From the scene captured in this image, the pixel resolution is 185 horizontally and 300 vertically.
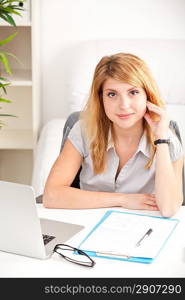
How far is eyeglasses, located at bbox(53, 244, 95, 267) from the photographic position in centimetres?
128

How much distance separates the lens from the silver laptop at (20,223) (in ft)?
4.17

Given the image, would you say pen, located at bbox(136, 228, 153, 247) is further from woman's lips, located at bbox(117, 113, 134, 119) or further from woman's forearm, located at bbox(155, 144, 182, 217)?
woman's lips, located at bbox(117, 113, 134, 119)


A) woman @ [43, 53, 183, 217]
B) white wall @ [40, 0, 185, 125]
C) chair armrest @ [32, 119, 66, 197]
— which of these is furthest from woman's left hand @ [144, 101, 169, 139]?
white wall @ [40, 0, 185, 125]

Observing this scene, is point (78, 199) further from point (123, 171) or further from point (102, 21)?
point (102, 21)

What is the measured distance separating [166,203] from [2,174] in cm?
190

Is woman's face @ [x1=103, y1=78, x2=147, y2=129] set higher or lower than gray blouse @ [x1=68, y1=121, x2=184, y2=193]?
higher

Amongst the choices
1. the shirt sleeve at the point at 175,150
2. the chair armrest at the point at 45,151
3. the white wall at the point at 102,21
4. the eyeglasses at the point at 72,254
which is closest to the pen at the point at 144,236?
the eyeglasses at the point at 72,254

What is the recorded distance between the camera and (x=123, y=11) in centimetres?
304

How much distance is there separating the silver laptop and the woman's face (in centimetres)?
55

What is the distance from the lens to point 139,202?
1.66 m

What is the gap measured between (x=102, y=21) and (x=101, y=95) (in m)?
1.30

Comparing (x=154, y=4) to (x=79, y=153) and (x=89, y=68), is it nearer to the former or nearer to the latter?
(x=89, y=68)

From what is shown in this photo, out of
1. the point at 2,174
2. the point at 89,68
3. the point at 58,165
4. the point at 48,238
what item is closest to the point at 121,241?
the point at 48,238

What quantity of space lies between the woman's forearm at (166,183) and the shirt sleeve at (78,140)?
0.29 m
